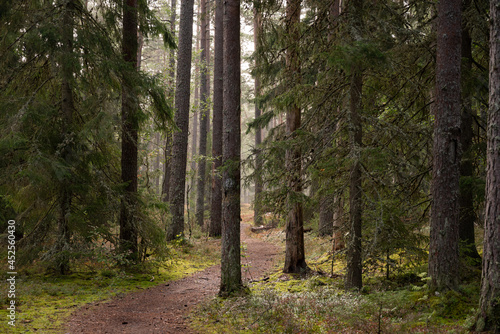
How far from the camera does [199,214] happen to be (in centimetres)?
2173

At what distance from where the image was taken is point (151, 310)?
7152 mm

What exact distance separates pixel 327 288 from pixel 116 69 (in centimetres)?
740

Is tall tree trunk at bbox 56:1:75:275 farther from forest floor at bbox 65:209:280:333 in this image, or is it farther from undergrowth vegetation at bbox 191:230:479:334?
undergrowth vegetation at bbox 191:230:479:334

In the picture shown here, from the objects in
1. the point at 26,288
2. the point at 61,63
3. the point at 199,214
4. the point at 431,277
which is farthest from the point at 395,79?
the point at 199,214

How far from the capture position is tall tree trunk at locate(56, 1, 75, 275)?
8234mm

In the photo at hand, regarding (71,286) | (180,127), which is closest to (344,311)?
(71,286)

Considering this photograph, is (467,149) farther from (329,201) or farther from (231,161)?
(231,161)

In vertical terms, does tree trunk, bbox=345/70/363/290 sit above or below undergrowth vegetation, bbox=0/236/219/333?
above

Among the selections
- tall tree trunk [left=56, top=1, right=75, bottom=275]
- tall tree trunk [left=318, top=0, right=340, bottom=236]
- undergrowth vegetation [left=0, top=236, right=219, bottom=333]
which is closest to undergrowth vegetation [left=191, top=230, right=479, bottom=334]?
tall tree trunk [left=318, top=0, right=340, bottom=236]

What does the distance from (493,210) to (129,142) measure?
8668mm

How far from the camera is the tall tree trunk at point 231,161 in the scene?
7.43 metres

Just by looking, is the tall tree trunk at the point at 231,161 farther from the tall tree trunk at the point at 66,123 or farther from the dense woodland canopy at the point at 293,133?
the tall tree trunk at the point at 66,123

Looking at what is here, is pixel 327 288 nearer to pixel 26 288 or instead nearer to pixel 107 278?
pixel 107 278

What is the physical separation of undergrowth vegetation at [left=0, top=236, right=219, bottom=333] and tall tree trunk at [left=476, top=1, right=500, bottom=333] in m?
6.42
